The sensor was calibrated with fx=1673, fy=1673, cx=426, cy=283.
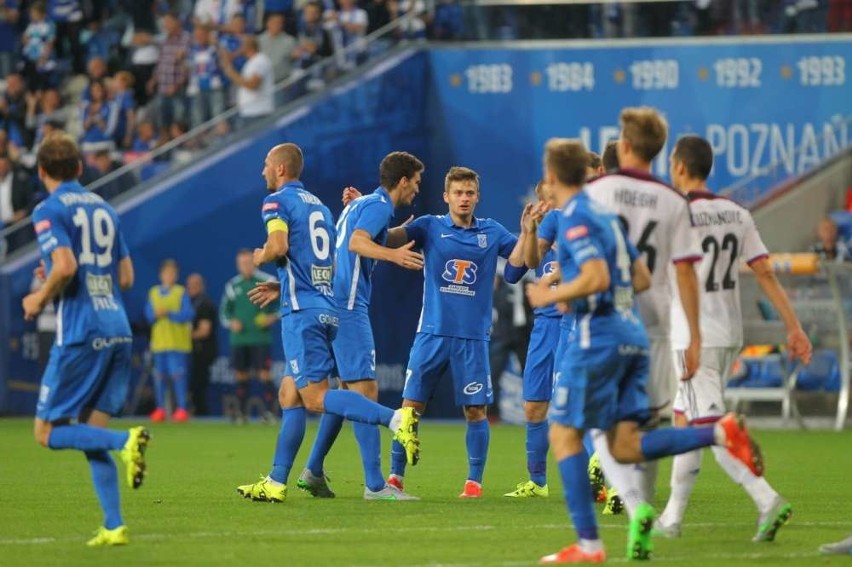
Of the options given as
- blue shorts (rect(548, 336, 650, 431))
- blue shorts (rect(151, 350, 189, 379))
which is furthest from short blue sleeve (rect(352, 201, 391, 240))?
blue shorts (rect(151, 350, 189, 379))

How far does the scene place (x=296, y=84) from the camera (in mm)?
23328

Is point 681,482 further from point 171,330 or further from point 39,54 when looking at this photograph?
point 39,54

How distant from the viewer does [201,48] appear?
81.4ft

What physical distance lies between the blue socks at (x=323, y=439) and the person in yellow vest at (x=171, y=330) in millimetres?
11483

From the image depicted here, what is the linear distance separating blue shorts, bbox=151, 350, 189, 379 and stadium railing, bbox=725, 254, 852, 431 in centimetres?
737

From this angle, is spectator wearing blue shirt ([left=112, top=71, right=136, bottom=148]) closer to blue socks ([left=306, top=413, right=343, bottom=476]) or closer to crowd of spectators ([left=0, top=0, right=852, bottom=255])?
crowd of spectators ([left=0, top=0, right=852, bottom=255])

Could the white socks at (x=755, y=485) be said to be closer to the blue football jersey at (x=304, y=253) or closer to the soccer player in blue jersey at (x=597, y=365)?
the soccer player in blue jersey at (x=597, y=365)

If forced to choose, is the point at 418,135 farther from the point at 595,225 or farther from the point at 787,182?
the point at 595,225

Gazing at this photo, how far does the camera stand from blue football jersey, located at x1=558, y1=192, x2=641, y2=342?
769 centimetres

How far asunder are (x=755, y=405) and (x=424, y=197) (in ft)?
17.6

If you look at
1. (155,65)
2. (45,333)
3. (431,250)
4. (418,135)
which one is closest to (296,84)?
(418,135)

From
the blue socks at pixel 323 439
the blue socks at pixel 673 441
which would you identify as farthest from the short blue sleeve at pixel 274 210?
the blue socks at pixel 673 441

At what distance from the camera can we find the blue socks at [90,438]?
27.5 feet

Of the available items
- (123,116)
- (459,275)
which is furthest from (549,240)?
(123,116)
